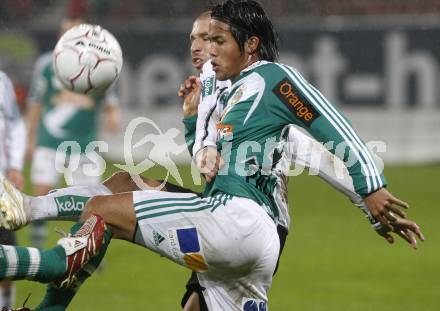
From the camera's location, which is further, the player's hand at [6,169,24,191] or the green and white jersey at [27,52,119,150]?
the green and white jersey at [27,52,119,150]

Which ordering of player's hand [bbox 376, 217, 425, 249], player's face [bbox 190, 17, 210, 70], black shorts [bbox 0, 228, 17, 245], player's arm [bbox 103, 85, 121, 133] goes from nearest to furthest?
1. player's hand [bbox 376, 217, 425, 249]
2. black shorts [bbox 0, 228, 17, 245]
3. player's face [bbox 190, 17, 210, 70]
4. player's arm [bbox 103, 85, 121, 133]

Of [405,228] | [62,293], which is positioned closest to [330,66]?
[405,228]

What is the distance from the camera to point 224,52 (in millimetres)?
4949

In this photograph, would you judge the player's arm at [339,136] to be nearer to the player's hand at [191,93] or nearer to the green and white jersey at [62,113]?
the player's hand at [191,93]

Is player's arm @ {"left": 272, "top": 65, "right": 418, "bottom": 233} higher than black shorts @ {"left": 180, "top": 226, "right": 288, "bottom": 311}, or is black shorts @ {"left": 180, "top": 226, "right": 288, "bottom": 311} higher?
player's arm @ {"left": 272, "top": 65, "right": 418, "bottom": 233}

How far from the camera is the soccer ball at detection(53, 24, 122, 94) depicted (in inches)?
228

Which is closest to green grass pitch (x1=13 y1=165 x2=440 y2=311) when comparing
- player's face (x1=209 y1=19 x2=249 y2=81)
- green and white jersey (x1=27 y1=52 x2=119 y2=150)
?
green and white jersey (x1=27 y1=52 x2=119 y2=150)

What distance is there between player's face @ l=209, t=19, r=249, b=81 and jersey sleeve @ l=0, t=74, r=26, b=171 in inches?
92.0

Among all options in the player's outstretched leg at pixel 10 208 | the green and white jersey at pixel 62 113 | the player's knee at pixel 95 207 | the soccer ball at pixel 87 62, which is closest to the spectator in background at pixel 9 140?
the soccer ball at pixel 87 62

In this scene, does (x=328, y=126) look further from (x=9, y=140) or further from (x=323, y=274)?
(x=323, y=274)

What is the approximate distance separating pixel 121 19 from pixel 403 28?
536 cm

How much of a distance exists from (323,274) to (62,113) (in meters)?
3.29

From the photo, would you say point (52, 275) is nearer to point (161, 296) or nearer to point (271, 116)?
point (271, 116)

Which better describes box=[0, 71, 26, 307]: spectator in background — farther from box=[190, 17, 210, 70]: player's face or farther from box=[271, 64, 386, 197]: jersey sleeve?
box=[271, 64, 386, 197]: jersey sleeve
